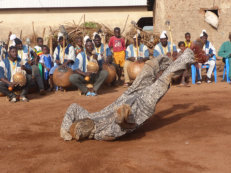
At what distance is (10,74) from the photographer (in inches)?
310

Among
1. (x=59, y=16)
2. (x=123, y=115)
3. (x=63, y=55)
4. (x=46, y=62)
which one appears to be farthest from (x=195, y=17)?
(x=123, y=115)

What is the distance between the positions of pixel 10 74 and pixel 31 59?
66.9 inches

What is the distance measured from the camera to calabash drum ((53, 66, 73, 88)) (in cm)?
874

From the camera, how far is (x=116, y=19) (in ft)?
50.6

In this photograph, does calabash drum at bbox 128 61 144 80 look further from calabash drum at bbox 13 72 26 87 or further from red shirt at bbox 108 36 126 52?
calabash drum at bbox 13 72 26 87

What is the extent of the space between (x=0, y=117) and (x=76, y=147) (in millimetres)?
2521

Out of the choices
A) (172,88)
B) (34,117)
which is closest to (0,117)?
(34,117)

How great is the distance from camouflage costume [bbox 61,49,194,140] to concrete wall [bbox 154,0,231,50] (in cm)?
823

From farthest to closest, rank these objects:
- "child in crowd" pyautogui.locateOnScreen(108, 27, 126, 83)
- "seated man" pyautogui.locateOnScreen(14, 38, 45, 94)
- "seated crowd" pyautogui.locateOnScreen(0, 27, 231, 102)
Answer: "child in crowd" pyautogui.locateOnScreen(108, 27, 126, 83) < "seated man" pyautogui.locateOnScreen(14, 38, 45, 94) < "seated crowd" pyautogui.locateOnScreen(0, 27, 231, 102)

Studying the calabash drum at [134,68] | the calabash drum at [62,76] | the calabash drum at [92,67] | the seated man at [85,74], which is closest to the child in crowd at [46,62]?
the calabash drum at [62,76]

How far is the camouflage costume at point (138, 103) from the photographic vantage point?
4156mm

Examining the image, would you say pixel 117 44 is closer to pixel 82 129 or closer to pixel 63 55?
pixel 63 55

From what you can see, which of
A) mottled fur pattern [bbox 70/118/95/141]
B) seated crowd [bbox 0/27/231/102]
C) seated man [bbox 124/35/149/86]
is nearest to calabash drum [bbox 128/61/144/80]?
seated crowd [bbox 0/27/231/102]

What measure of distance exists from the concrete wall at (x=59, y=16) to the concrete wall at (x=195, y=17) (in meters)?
3.02
